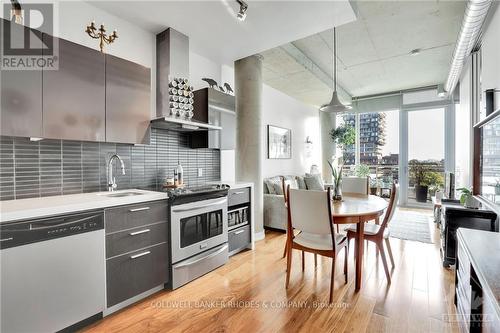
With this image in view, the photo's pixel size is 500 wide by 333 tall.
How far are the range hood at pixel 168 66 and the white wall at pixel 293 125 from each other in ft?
7.52

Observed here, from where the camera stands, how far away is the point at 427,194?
5828mm

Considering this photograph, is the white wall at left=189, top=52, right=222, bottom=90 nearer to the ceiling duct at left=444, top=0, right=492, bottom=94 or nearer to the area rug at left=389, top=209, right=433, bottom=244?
the ceiling duct at left=444, top=0, right=492, bottom=94

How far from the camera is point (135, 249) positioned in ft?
6.39

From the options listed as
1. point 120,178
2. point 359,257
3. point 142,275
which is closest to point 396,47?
point 359,257

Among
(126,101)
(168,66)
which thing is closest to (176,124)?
(126,101)

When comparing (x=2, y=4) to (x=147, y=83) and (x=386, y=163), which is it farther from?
(x=386, y=163)

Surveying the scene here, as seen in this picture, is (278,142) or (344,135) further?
(344,135)

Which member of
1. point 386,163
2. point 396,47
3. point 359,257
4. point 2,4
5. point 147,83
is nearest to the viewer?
point 2,4

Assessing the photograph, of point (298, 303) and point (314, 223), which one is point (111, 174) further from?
point (298, 303)

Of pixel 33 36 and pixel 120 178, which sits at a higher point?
pixel 33 36

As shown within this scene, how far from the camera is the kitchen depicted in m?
1.48

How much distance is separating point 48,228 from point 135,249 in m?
0.64

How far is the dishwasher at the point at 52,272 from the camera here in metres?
1.37

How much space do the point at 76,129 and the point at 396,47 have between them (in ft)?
14.6
